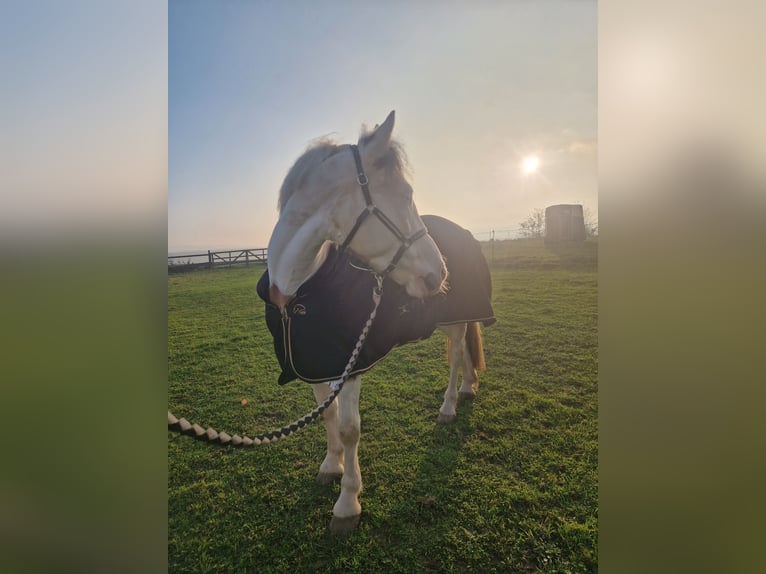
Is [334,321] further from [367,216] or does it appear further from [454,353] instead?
[454,353]

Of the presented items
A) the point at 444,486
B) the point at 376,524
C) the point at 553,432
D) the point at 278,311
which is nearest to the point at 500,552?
the point at 444,486

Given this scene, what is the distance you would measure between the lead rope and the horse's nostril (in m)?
0.22

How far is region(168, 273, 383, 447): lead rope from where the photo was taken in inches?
34.8

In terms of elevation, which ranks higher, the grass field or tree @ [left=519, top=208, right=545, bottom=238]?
tree @ [left=519, top=208, right=545, bottom=238]

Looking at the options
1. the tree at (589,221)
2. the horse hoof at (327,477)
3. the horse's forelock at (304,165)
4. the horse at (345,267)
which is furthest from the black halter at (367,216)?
the horse hoof at (327,477)

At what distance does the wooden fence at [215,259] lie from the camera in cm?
181

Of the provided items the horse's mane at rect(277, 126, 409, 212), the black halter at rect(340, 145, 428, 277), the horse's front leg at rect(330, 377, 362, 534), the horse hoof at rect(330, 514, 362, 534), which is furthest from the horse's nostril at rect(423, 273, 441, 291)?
the horse hoof at rect(330, 514, 362, 534)

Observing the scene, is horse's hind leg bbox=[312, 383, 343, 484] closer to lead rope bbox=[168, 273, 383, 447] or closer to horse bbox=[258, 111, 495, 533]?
horse bbox=[258, 111, 495, 533]

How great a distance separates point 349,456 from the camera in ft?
5.25

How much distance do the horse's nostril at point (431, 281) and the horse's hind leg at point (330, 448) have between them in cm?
88

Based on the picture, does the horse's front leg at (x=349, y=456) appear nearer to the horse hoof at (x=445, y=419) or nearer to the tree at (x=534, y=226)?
the horse hoof at (x=445, y=419)

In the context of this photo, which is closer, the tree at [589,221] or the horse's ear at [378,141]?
the horse's ear at [378,141]

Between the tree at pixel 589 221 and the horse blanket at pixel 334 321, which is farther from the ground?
the tree at pixel 589 221

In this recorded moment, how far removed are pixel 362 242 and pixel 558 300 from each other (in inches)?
83.3
